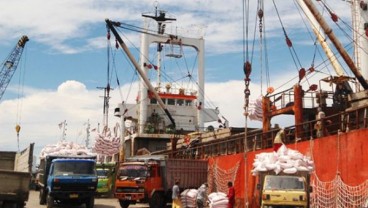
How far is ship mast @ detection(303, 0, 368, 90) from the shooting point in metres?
27.1

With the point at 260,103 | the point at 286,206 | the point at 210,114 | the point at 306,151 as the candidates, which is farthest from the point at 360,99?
the point at 210,114

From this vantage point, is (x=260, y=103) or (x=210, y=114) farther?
(x=210, y=114)

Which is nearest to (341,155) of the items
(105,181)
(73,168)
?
(73,168)

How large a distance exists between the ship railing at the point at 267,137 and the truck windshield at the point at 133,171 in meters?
5.45

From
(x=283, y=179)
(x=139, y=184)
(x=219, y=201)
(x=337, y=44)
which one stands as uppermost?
(x=337, y=44)

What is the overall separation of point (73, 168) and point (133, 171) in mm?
3596

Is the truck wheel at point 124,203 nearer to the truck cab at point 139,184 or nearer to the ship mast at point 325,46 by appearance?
the truck cab at point 139,184

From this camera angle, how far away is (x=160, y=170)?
1057 inches

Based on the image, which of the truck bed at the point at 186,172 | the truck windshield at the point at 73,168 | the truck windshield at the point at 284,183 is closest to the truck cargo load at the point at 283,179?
the truck windshield at the point at 284,183

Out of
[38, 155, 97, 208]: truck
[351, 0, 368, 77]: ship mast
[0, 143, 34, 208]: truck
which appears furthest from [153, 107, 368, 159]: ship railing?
[0, 143, 34, 208]: truck

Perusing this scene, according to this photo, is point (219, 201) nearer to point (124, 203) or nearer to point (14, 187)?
point (124, 203)

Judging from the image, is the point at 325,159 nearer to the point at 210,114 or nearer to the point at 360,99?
the point at 360,99

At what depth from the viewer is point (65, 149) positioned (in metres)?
29.7

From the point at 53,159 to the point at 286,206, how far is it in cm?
1302
